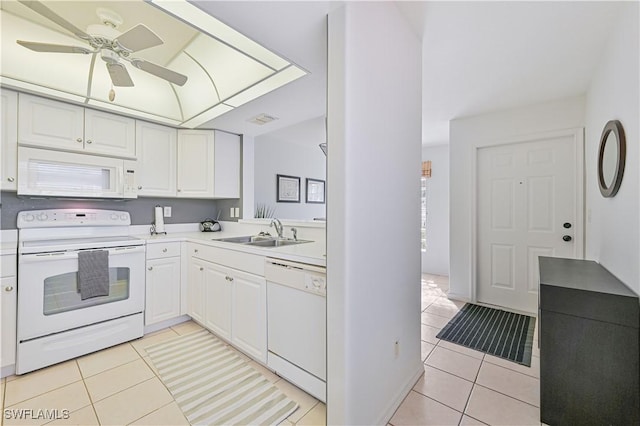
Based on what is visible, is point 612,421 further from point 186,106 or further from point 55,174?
point 55,174

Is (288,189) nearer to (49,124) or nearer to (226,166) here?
(226,166)

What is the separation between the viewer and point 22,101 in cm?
225

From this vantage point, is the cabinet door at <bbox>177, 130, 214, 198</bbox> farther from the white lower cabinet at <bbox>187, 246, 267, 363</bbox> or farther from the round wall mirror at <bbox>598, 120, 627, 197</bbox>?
the round wall mirror at <bbox>598, 120, 627, 197</bbox>

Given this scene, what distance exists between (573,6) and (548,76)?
0.94 m

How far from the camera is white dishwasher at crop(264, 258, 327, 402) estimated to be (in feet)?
5.36

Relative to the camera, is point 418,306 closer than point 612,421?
No

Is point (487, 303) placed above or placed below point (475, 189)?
below

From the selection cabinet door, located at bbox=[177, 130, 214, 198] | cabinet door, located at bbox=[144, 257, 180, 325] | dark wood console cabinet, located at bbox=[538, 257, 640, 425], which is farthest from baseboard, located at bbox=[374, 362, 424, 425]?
cabinet door, located at bbox=[177, 130, 214, 198]

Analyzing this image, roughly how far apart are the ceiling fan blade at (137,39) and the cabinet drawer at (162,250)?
1682 mm

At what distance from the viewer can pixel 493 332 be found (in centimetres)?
266

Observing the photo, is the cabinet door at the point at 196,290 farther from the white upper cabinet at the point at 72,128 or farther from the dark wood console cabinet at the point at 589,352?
the dark wood console cabinet at the point at 589,352

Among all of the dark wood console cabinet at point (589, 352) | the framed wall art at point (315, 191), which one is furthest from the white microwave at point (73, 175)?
the dark wood console cabinet at point (589, 352)

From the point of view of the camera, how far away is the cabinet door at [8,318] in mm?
1925

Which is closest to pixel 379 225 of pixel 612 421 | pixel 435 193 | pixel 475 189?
pixel 612 421
